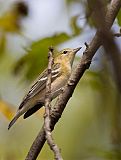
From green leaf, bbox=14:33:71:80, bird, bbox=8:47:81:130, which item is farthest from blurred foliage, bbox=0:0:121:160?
bird, bbox=8:47:81:130

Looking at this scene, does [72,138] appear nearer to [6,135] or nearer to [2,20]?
[6,135]

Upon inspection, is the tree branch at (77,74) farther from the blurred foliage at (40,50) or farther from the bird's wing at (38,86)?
the bird's wing at (38,86)

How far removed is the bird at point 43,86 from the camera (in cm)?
476

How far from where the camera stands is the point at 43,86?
5.37 metres

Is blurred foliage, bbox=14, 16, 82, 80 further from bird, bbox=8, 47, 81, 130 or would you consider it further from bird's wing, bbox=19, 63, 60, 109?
bird's wing, bbox=19, 63, 60, 109

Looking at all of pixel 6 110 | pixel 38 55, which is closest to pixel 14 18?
pixel 6 110

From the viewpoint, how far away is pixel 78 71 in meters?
2.39

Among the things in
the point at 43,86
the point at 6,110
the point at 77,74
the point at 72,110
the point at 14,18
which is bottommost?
the point at 77,74

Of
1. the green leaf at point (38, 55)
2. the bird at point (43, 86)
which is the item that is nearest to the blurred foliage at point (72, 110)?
the green leaf at point (38, 55)

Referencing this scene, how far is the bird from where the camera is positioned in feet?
15.6

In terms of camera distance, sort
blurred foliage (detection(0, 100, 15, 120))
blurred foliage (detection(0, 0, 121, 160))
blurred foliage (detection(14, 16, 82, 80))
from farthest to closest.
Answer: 1. blurred foliage (detection(0, 100, 15, 120))
2. blurred foliage (detection(14, 16, 82, 80))
3. blurred foliage (detection(0, 0, 121, 160))

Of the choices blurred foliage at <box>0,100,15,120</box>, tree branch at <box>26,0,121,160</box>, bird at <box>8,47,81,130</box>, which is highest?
bird at <box>8,47,81,130</box>

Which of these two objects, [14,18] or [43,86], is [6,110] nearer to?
[14,18]

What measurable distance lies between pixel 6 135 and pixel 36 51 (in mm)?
3183
